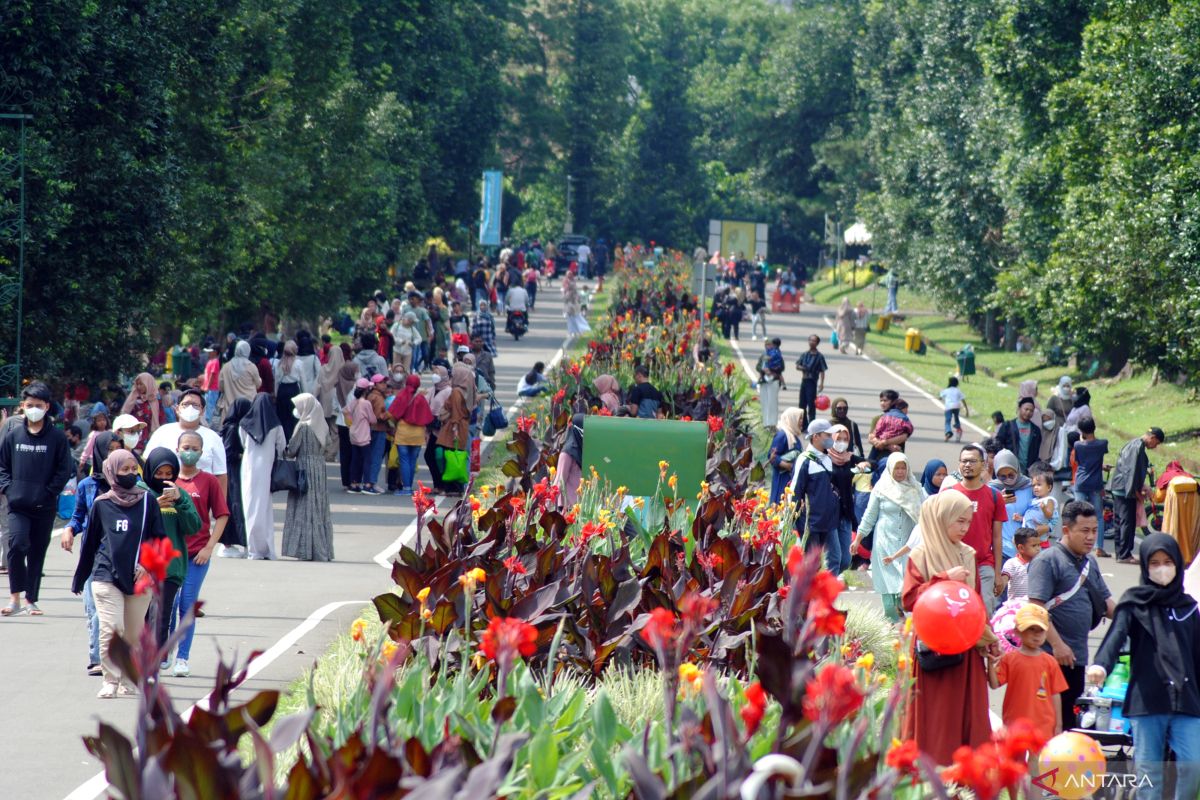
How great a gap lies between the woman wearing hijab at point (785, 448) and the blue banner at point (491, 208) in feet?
121

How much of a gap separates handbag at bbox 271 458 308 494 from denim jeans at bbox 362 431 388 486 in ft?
16.9

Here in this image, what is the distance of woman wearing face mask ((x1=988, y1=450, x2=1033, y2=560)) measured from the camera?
14.0 m

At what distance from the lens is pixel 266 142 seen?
96.2 feet

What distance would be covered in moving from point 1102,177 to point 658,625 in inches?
1031

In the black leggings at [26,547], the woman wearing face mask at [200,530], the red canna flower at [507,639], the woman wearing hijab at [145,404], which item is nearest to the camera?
the red canna flower at [507,639]

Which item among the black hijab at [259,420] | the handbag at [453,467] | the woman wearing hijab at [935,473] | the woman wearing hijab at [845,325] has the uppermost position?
the woman wearing hijab at [845,325]

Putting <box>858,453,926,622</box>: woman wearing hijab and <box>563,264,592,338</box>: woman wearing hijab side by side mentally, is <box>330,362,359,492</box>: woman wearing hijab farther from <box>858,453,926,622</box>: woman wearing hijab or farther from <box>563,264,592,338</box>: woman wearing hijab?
<box>563,264,592,338</box>: woman wearing hijab

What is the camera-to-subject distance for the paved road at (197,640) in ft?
29.3

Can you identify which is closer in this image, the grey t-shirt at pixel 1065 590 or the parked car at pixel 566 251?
the grey t-shirt at pixel 1065 590

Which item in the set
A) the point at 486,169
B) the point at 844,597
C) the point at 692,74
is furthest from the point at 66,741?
the point at 692,74

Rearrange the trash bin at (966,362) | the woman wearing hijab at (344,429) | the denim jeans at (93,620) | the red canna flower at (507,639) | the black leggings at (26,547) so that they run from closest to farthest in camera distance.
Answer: the red canna flower at (507,639)
the denim jeans at (93,620)
the black leggings at (26,547)
the woman wearing hijab at (344,429)
the trash bin at (966,362)

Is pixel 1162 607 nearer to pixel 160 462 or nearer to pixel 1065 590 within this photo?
pixel 1065 590

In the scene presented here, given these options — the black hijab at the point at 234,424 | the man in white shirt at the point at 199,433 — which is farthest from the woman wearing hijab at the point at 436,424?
the man in white shirt at the point at 199,433

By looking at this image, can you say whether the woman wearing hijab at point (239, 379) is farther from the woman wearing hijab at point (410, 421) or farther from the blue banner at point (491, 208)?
the blue banner at point (491, 208)
